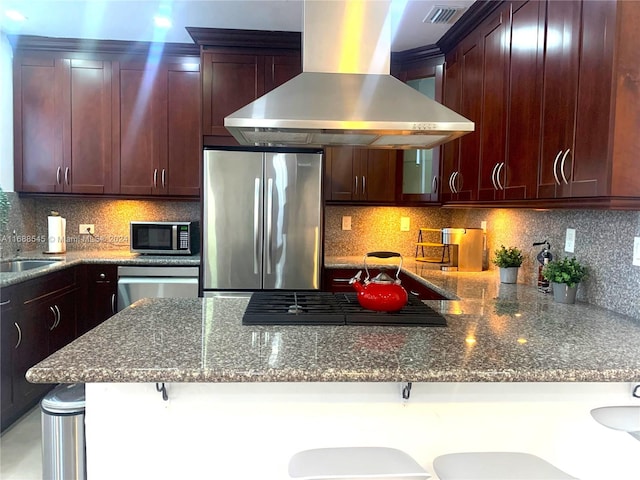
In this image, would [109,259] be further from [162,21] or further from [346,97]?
[346,97]

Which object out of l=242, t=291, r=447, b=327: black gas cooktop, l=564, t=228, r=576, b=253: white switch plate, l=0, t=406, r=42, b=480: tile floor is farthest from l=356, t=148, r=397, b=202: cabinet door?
l=0, t=406, r=42, b=480: tile floor

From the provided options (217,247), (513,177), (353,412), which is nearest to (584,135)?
(513,177)

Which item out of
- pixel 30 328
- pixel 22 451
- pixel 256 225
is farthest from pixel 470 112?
pixel 22 451

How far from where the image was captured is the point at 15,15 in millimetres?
3096

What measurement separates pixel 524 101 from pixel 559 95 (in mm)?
299

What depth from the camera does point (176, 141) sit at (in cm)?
364

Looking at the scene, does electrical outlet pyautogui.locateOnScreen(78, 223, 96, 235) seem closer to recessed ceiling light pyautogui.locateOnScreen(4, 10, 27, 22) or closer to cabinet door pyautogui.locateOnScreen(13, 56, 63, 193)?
cabinet door pyautogui.locateOnScreen(13, 56, 63, 193)

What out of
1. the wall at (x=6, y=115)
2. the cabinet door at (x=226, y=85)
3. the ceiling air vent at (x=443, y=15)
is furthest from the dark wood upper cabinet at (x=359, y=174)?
the wall at (x=6, y=115)

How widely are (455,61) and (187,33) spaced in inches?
76.2

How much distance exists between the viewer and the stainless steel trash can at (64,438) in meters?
1.49

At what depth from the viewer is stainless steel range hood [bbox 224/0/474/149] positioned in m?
1.81

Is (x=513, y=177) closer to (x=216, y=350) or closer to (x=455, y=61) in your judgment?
(x=455, y=61)

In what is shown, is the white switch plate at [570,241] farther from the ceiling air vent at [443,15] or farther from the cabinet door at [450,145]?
the ceiling air vent at [443,15]

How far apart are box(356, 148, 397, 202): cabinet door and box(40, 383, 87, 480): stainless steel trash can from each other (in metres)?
2.58
